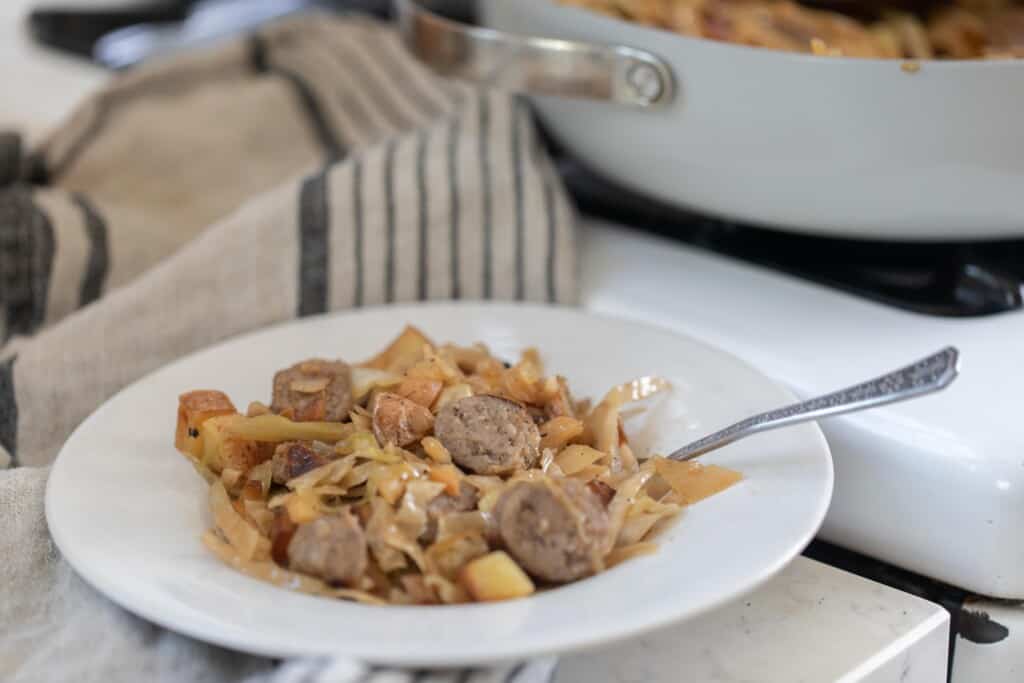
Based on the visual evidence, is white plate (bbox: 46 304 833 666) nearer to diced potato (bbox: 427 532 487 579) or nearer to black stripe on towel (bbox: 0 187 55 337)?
diced potato (bbox: 427 532 487 579)

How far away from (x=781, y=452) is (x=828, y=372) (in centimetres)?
14

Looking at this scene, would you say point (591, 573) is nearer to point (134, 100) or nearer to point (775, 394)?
point (775, 394)

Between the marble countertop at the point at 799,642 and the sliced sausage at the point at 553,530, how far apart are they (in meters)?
0.06

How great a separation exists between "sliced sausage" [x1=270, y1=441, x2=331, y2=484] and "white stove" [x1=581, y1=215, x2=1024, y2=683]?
12.6 inches

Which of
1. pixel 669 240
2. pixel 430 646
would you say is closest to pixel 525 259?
pixel 669 240

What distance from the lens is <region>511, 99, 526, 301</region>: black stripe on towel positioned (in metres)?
1.01

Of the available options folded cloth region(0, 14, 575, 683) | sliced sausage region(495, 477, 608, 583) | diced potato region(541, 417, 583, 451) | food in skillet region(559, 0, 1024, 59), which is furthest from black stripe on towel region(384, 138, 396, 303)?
sliced sausage region(495, 477, 608, 583)

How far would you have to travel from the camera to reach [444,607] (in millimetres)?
579

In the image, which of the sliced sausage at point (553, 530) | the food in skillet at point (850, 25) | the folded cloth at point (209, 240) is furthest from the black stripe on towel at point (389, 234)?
the sliced sausage at point (553, 530)

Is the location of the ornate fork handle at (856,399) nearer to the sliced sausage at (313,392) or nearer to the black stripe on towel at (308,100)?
the sliced sausage at (313,392)

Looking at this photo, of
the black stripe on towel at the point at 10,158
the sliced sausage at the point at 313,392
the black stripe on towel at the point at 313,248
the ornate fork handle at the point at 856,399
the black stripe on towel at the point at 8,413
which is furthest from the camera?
the black stripe on towel at the point at 10,158

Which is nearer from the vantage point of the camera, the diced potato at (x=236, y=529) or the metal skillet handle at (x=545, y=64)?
the diced potato at (x=236, y=529)

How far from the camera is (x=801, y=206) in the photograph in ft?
2.89

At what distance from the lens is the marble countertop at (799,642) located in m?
0.64
